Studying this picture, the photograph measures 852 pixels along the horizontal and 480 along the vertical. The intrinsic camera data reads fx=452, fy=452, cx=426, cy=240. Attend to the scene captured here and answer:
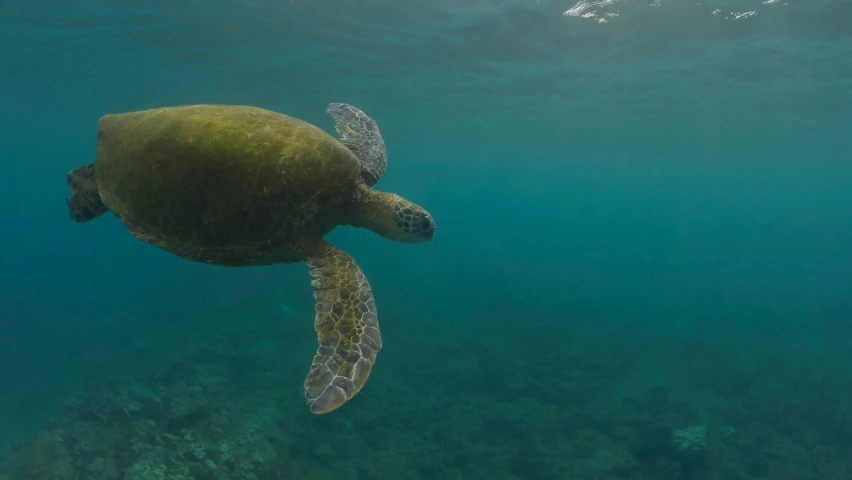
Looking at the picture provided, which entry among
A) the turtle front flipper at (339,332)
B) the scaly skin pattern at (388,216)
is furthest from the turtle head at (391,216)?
the turtle front flipper at (339,332)

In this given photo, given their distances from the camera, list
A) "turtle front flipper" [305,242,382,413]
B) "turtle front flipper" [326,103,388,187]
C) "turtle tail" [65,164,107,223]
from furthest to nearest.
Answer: "turtle front flipper" [326,103,388,187] → "turtle tail" [65,164,107,223] → "turtle front flipper" [305,242,382,413]

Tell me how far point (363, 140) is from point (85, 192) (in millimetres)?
3482

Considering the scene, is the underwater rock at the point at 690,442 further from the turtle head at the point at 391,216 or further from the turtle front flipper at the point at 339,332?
the turtle front flipper at the point at 339,332

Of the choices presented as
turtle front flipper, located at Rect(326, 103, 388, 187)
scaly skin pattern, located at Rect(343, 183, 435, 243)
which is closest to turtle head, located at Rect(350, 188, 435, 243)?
scaly skin pattern, located at Rect(343, 183, 435, 243)

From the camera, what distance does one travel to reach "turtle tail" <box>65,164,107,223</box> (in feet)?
17.8

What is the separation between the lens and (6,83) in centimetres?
2864

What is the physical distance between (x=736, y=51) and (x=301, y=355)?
2143 centimetres

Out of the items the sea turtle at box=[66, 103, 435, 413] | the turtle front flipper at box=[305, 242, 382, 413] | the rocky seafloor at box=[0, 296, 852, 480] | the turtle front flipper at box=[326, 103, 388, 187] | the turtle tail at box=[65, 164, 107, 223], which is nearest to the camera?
the turtle front flipper at box=[305, 242, 382, 413]

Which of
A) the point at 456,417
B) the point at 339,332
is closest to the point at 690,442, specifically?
the point at 456,417

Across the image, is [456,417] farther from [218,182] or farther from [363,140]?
[218,182]

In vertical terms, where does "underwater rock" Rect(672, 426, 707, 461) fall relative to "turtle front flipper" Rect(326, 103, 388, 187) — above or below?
below

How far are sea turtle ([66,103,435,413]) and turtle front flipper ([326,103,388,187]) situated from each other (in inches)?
38.2

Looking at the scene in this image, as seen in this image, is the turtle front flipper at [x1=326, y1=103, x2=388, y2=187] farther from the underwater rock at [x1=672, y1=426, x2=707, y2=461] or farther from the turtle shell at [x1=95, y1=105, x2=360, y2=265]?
the underwater rock at [x1=672, y1=426, x2=707, y2=461]

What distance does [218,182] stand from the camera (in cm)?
425
